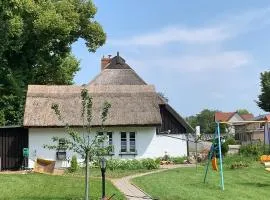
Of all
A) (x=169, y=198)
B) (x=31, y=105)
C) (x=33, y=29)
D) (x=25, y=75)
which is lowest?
(x=169, y=198)

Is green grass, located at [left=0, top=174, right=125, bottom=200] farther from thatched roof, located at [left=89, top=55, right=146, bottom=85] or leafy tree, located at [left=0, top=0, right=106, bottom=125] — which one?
thatched roof, located at [left=89, top=55, right=146, bottom=85]

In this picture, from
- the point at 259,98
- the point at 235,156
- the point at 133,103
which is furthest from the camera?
the point at 259,98

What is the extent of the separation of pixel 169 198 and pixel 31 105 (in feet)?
62.3

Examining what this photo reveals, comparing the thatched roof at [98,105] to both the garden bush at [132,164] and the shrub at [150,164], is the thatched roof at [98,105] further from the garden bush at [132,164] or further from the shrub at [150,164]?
the shrub at [150,164]

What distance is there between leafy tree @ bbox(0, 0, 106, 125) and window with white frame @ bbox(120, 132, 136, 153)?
33.2ft

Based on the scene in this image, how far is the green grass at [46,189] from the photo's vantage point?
1664cm

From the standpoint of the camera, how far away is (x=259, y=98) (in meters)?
78.8

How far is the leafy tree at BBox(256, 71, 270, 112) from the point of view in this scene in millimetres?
76312

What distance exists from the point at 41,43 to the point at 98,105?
29.6 ft

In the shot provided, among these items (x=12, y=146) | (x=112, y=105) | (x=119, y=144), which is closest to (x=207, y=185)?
(x=119, y=144)

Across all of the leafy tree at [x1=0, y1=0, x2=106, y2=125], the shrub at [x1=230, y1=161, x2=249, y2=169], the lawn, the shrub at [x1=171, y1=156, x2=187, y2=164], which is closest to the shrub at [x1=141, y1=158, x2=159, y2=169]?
the shrub at [x1=171, y1=156, x2=187, y2=164]

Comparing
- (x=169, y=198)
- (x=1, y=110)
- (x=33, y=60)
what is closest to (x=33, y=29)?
(x=33, y=60)

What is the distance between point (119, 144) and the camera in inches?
1302

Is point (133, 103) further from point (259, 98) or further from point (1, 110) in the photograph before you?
point (259, 98)
